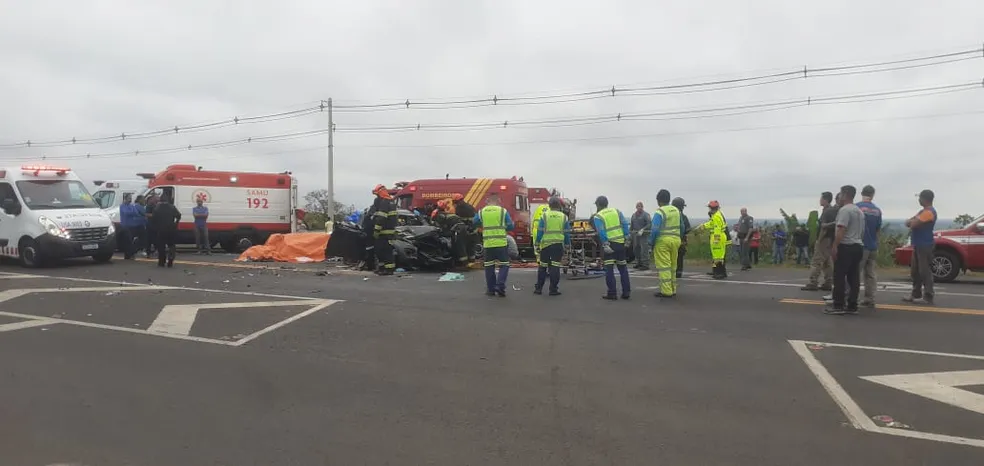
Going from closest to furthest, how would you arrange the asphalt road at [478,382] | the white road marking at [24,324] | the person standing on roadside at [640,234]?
the asphalt road at [478,382], the white road marking at [24,324], the person standing on roadside at [640,234]

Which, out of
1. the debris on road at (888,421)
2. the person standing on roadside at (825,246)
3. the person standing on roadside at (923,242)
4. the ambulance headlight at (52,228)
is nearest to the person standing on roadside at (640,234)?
the person standing on roadside at (825,246)

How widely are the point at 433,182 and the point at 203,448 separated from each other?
716 inches

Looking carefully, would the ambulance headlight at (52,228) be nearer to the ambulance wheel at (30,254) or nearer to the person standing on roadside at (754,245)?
the ambulance wheel at (30,254)

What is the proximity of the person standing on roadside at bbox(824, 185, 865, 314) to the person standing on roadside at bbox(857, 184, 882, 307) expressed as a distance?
57cm

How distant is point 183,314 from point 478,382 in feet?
16.8

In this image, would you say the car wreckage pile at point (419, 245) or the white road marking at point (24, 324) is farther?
the car wreckage pile at point (419, 245)

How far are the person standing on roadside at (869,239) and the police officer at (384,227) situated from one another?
344 inches

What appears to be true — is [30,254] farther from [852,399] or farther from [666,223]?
[852,399]

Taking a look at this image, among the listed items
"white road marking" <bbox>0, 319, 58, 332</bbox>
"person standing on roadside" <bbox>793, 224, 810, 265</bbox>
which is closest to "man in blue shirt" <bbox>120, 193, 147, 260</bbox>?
"white road marking" <bbox>0, 319, 58, 332</bbox>

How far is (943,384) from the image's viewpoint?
17.9 ft

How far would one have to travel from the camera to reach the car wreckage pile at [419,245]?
1475 cm

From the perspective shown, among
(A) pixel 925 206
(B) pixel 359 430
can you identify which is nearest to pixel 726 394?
(B) pixel 359 430

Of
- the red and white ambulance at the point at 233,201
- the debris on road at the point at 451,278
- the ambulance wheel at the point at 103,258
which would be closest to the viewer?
the debris on road at the point at 451,278

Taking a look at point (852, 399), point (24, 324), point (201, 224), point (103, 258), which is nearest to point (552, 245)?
point (852, 399)
